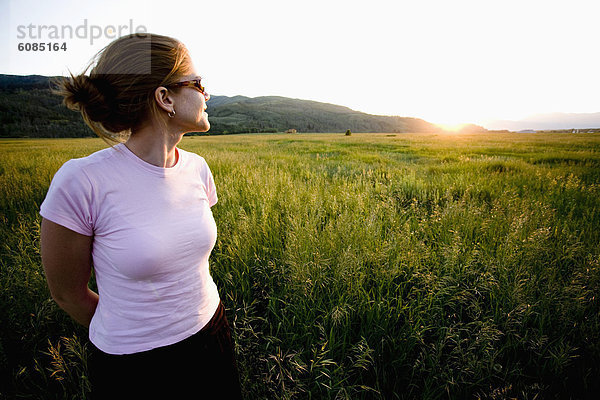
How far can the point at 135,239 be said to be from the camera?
1026mm

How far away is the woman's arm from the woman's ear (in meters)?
0.70

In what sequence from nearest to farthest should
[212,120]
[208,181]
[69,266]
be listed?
[69,266], [208,181], [212,120]

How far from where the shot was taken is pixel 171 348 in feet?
3.90

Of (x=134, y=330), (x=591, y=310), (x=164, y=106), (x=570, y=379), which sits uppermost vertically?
(x=164, y=106)

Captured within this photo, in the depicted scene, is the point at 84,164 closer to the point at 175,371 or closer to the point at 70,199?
the point at 70,199

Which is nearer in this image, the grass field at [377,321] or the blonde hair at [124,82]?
the blonde hair at [124,82]

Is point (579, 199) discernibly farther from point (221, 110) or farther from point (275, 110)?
point (221, 110)

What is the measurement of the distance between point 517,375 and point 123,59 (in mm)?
2921

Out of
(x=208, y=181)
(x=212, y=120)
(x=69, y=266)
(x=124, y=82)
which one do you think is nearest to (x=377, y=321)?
(x=208, y=181)

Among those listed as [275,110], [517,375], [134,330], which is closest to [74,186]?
[134,330]

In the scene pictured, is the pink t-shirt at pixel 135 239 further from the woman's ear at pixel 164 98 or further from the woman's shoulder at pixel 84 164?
the woman's ear at pixel 164 98

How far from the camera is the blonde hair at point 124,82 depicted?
3.67ft

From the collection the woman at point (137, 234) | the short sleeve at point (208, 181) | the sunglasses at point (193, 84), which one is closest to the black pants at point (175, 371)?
the woman at point (137, 234)

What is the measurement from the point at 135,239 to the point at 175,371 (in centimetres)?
71
